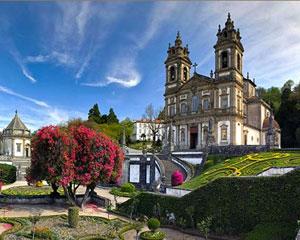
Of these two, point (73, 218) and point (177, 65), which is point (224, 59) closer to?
point (177, 65)

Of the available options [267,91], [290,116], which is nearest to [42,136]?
[290,116]

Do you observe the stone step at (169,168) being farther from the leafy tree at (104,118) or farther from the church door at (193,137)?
the leafy tree at (104,118)

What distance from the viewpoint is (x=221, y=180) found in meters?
14.6

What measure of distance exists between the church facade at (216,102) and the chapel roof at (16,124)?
2742cm

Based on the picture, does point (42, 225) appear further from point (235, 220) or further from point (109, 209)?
point (235, 220)

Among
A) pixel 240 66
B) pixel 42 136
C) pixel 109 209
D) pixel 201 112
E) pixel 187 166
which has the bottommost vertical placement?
pixel 109 209

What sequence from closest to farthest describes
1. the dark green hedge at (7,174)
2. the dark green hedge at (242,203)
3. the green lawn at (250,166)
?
the dark green hedge at (242,203) < the green lawn at (250,166) < the dark green hedge at (7,174)

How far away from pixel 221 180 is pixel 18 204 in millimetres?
13584

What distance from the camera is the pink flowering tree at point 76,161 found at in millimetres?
18141

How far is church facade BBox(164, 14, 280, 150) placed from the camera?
40125 millimetres

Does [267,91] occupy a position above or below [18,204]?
above

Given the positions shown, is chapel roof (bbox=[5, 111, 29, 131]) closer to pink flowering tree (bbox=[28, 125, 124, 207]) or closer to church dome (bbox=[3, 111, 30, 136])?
church dome (bbox=[3, 111, 30, 136])

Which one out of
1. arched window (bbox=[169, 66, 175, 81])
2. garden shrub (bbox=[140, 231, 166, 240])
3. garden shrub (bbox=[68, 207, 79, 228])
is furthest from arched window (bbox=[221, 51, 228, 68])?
garden shrub (bbox=[68, 207, 79, 228])

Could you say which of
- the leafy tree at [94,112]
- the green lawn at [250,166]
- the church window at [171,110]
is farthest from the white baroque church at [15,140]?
the green lawn at [250,166]
